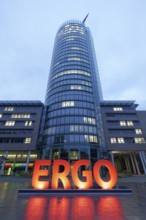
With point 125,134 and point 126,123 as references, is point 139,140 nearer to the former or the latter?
point 125,134

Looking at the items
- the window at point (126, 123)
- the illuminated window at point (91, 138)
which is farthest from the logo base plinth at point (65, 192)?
the window at point (126, 123)

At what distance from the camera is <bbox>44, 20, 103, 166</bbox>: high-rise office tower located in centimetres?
4628

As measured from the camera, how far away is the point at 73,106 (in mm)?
55156

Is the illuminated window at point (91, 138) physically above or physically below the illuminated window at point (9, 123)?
below

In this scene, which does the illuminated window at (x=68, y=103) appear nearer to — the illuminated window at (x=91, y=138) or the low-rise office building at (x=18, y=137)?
the low-rise office building at (x=18, y=137)

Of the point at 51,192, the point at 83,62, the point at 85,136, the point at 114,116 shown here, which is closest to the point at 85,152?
the point at 85,136

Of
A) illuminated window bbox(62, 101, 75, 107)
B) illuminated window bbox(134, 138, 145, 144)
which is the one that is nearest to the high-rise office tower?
illuminated window bbox(62, 101, 75, 107)

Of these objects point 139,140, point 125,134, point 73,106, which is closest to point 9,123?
point 73,106

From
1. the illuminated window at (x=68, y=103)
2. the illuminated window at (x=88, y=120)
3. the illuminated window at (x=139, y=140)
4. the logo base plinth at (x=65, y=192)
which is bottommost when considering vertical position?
the logo base plinth at (x=65, y=192)

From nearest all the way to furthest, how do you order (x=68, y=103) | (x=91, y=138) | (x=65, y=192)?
(x=65, y=192)
(x=91, y=138)
(x=68, y=103)

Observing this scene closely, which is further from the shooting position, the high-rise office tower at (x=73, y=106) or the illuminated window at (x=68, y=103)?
the illuminated window at (x=68, y=103)

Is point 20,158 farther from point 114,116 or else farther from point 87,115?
point 114,116

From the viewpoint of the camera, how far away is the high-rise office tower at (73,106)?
4628 cm

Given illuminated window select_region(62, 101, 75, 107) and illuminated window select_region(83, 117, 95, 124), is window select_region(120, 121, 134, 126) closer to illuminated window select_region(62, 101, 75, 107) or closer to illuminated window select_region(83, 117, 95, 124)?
illuminated window select_region(83, 117, 95, 124)
